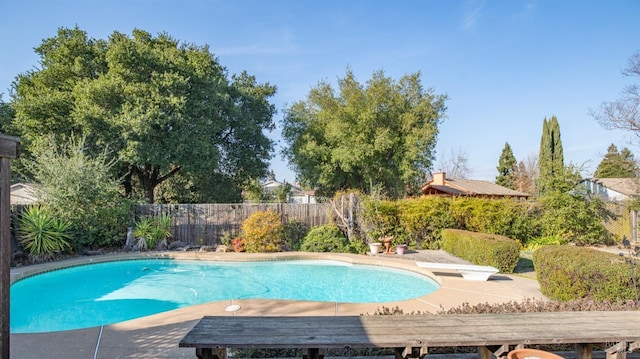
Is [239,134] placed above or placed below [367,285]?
above

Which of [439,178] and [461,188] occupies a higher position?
[439,178]

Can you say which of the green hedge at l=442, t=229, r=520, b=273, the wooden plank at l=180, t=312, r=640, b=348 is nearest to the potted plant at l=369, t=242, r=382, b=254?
the green hedge at l=442, t=229, r=520, b=273

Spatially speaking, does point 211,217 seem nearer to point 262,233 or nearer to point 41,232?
point 262,233

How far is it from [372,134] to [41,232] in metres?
15.8

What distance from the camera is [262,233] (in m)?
11.6

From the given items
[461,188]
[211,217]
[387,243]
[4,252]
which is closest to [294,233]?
[211,217]

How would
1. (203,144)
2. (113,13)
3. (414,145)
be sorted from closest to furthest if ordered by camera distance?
1. (113,13)
2. (203,144)
3. (414,145)

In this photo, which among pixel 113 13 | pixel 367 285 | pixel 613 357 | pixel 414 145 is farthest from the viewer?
pixel 414 145

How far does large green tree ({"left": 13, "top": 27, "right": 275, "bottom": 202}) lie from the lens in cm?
1507

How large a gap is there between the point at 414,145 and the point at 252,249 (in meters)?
11.6

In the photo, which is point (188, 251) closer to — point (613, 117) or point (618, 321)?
point (618, 321)

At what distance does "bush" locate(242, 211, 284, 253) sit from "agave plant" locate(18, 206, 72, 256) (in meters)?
5.53

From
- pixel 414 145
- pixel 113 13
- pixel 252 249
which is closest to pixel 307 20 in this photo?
pixel 113 13

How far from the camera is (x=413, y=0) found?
32.7 ft
